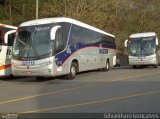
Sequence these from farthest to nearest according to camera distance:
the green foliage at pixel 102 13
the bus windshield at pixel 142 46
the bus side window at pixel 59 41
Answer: the green foliage at pixel 102 13, the bus windshield at pixel 142 46, the bus side window at pixel 59 41

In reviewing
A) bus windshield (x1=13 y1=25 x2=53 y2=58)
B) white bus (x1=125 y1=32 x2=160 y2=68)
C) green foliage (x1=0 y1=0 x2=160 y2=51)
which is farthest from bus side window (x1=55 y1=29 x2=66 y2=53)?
green foliage (x1=0 y1=0 x2=160 y2=51)

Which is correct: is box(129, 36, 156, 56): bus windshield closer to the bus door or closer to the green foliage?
the green foliage

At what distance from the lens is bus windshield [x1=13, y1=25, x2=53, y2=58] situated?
1933 centimetres

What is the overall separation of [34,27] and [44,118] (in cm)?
1067

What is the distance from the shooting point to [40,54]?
19.3m

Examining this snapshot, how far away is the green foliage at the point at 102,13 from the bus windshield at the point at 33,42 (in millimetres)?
20465

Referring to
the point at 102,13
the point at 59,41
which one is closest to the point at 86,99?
the point at 59,41

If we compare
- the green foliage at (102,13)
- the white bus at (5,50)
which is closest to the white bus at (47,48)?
the white bus at (5,50)

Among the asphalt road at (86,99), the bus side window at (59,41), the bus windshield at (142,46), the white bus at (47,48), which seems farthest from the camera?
the bus windshield at (142,46)

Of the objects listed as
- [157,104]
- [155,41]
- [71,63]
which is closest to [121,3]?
[155,41]

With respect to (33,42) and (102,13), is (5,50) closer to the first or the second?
(33,42)

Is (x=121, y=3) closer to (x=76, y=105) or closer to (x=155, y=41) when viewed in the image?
(x=155, y=41)

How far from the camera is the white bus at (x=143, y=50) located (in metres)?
32.0

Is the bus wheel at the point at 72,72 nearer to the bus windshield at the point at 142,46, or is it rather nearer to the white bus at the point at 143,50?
the white bus at the point at 143,50
